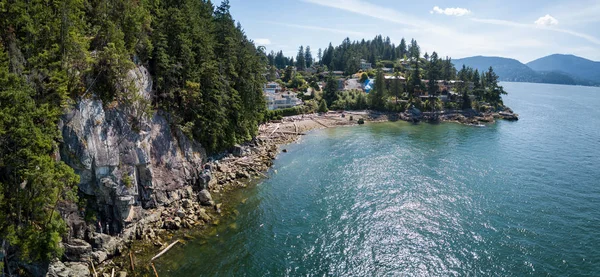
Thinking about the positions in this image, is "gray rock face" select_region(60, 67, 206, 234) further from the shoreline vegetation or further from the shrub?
the shrub

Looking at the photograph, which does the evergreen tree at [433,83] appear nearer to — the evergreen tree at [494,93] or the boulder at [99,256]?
the evergreen tree at [494,93]

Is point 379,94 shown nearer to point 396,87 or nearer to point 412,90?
point 396,87

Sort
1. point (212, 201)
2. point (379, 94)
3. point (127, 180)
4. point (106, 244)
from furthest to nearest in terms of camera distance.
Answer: point (379, 94), point (212, 201), point (127, 180), point (106, 244)

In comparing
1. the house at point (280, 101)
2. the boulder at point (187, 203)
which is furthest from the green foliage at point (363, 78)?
the boulder at point (187, 203)

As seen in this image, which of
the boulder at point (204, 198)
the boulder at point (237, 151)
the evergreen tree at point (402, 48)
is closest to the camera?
the boulder at point (204, 198)

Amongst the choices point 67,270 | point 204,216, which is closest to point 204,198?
point 204,216

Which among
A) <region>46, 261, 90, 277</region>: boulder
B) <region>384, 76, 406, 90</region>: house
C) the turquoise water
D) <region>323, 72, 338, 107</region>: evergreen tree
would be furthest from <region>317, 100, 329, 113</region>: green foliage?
<region>46, 261, 90, 277</region>: boulder
